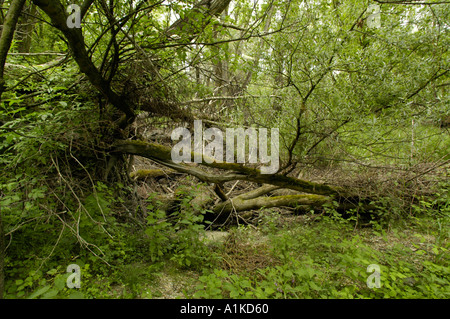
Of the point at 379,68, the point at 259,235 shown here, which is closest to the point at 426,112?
the point at 379,68

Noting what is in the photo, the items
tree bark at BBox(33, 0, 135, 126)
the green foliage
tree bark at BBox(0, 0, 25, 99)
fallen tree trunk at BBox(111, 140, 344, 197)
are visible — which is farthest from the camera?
fallen tree trunk at BBox(111, 140, 344, 197)

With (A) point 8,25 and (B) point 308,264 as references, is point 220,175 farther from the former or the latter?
(A) point 8,25

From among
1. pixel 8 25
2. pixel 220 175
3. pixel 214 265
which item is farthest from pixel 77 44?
pixel 214 265

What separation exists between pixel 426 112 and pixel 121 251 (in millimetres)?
4470

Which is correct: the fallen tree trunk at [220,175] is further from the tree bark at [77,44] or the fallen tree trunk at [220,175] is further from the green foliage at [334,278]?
the green foliage at [334,278]

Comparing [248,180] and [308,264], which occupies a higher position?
[248,180]

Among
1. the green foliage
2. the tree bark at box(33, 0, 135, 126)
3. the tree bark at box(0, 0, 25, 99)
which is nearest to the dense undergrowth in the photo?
the green foliage

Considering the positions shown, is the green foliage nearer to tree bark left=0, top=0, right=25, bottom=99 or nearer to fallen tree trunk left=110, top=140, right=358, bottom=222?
fallen tree trunk left=110, top=140, right=358, bottom=222

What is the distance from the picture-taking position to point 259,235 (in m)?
3.80

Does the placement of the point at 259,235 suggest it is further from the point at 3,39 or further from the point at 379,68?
the point at 3,39

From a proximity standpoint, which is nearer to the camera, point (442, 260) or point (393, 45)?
point (442, 260)

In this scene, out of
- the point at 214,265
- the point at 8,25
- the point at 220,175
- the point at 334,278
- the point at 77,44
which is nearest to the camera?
the point at 8,25

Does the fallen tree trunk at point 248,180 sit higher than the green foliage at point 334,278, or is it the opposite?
the fallen tree trunk at point 248,180

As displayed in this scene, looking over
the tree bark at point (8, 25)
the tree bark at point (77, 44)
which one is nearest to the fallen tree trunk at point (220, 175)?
the tree bark at point (77, 44)
